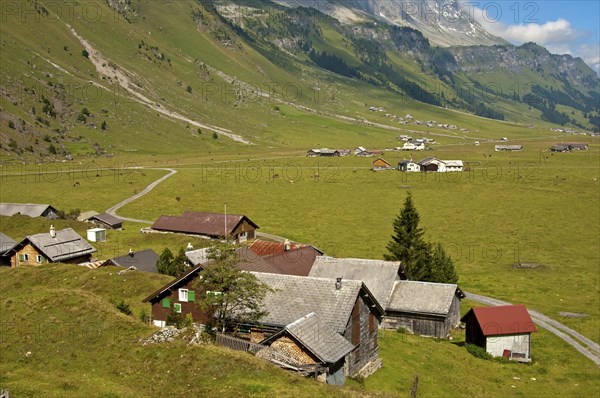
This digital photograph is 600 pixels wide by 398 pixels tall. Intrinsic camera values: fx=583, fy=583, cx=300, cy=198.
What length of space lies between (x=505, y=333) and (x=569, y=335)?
10.2 m

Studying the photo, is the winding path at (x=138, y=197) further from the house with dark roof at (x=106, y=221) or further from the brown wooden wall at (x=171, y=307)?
the brown wooden wall at (x=171, y=307)

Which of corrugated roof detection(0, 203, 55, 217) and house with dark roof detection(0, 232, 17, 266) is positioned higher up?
corrugated roof detection(0, 203, 55, 217)

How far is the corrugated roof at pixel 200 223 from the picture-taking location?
301 feet

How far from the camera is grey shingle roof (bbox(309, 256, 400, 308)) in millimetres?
55822

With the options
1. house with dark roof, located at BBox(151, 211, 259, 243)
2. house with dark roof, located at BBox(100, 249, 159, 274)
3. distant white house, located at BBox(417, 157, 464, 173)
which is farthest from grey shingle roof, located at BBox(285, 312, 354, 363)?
distant white house, located at BBox(417, 157, 464, 173)

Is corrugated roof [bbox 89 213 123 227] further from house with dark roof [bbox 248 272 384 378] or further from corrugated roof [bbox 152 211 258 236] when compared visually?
house with dark roof [bbox 248 272 384 378]

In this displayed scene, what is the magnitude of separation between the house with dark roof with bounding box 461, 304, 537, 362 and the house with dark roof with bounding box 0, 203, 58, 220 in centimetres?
7412

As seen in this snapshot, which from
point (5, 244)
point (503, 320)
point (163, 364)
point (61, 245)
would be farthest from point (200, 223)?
point (163, 364)

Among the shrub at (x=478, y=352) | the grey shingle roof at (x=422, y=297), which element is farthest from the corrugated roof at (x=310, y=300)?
the shrub at (x=478, y=352)

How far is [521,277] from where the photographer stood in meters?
75.8

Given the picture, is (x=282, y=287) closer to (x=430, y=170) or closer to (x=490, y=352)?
(x=490, y=352)

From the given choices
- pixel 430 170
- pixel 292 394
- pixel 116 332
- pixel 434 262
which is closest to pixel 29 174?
pixel 430 170

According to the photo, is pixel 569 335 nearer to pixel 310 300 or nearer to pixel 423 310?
pixel 423 310

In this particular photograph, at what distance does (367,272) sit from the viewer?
56969 millimetres
